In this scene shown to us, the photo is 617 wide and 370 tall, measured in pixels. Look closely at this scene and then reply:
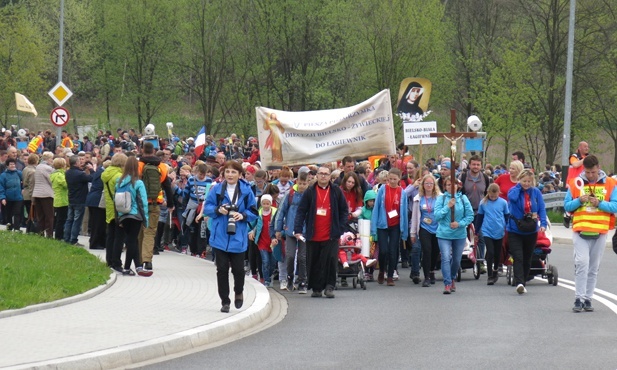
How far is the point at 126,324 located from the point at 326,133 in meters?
10.4

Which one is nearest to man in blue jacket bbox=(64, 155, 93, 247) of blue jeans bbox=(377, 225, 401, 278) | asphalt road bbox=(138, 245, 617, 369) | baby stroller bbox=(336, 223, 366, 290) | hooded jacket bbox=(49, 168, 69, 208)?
hooded jacket bbox=(49, 168, 69, 208)

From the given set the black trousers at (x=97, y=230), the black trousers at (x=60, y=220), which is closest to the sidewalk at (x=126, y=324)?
the black trousers at (x=97, y=230)

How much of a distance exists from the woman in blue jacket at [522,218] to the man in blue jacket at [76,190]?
871 centimetres

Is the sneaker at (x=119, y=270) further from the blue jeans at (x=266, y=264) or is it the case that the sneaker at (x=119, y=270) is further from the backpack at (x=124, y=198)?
the blue jeans at (x=266, y=264)

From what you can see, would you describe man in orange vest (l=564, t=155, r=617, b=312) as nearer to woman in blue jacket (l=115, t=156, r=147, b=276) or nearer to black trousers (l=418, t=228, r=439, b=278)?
black trousers (l=418, t=228, r=439, b=278)

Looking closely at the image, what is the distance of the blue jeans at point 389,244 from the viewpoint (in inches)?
758

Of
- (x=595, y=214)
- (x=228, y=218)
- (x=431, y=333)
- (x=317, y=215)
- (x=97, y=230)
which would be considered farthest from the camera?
(x=97, y=230)

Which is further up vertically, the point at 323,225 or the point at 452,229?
the point at 323,225

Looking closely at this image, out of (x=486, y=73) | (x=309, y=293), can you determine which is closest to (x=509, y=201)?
(x=309, y=293)

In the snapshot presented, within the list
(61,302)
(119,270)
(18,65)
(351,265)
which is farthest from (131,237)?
(18,65)

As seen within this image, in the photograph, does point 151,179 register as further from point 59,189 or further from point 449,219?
point 59,189

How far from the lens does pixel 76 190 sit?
23.2m

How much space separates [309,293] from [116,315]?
483cm

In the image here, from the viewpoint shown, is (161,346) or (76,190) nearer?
(161,346)
